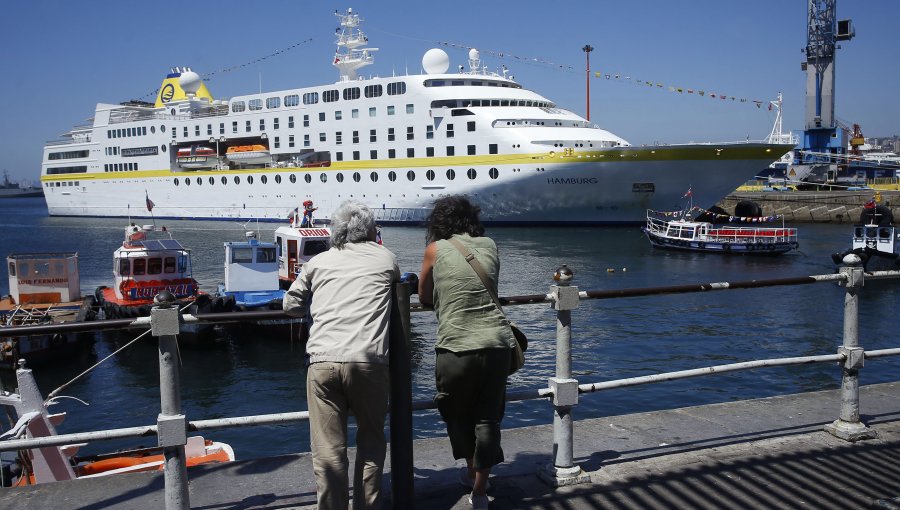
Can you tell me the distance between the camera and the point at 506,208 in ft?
142

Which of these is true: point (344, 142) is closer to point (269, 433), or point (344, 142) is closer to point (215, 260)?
point (215, 260)

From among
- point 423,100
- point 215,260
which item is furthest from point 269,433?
point 423,100

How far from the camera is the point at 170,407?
3.22 meters

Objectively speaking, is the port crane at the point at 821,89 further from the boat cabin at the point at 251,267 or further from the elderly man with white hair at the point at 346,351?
the elderly man with white hair at the point at 346,351

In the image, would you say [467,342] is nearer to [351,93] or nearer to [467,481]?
[467,481]

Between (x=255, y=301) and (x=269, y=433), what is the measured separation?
6763mm

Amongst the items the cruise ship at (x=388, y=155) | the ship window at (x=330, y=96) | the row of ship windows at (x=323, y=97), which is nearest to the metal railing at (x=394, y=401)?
the cruise ship at (x=388, y=155)

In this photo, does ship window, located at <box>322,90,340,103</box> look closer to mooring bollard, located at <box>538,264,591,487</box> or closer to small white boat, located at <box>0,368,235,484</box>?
small white boat, located at <box>0,368,235,484</box>

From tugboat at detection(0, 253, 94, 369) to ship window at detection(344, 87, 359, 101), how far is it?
107 feet

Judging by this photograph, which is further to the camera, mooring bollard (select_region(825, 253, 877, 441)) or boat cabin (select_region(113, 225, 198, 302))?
boat cabin (select_region(113, 225, 198, 302))

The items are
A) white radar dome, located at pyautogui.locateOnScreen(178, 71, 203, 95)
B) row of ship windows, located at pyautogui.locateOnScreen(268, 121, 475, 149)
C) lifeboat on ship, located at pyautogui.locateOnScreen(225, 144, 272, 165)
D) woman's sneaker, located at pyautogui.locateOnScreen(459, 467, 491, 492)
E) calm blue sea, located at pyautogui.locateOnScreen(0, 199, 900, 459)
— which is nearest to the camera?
woman's sneaker, located at pyautogui.locateOnScreen(459, 467, 491, 492)

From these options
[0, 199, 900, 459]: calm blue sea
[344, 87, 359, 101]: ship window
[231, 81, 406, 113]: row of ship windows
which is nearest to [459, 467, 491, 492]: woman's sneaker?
[0, 199, 900, 459]: calm blue sea

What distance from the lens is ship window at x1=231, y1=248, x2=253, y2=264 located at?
17094 millimetres

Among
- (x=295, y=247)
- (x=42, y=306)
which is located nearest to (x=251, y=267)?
(x=295, y=247)
